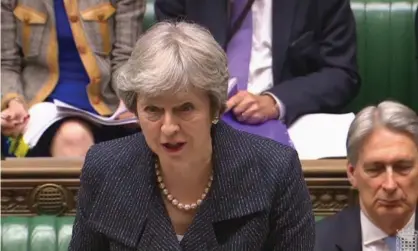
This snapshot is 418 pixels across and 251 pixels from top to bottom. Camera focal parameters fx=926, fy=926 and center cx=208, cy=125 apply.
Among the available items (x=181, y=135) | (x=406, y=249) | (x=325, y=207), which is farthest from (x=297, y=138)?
(x=181, y=135)

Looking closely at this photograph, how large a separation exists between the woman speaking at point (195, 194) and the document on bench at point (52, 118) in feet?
2.73

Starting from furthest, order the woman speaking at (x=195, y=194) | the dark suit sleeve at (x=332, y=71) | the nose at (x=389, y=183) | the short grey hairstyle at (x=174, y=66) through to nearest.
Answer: the dark suit sleeve at (x=332, y=71) < the nose at (x=389, y=183) < the woman speaking at (x=195, y=194) < the short grey hairstyle at (x=174, y=66)

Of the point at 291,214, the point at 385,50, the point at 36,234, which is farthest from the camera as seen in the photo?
the point at 385,50

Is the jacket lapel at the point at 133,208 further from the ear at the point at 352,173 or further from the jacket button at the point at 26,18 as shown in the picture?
the jacket button at the point at 26,18

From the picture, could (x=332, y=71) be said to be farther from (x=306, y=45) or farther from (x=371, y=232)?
(x=371, y=232)

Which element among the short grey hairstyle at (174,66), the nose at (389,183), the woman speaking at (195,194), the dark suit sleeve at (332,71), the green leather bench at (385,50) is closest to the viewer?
the short grey hairstyle at (174,66)

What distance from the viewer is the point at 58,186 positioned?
2.03m

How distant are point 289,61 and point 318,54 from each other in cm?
8

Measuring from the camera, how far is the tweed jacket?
2348 mm

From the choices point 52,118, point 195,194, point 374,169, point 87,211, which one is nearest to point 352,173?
point 374,169

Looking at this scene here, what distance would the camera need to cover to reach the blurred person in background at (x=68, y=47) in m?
2.35

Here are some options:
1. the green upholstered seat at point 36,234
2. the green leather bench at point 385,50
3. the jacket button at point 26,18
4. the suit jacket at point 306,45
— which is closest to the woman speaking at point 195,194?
the green upholstered seat at point 36,234

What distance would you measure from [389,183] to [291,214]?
436 mm

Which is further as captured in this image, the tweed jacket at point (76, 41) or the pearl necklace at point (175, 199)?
the tweed jacket at point (76, 41)
